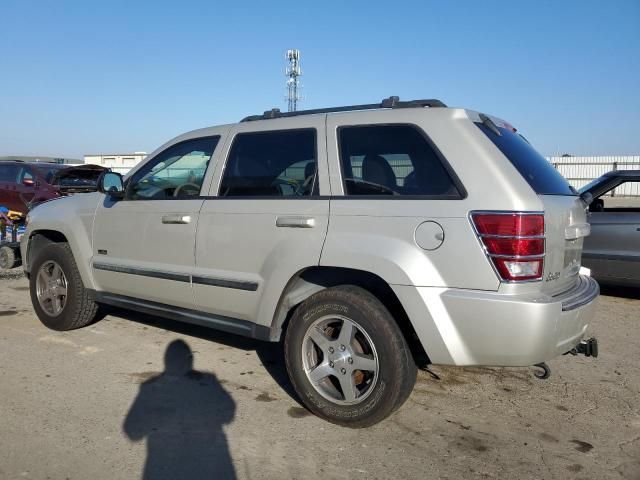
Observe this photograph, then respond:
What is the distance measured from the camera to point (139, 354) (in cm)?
467

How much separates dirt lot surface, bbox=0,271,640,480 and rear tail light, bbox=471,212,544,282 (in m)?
1.08

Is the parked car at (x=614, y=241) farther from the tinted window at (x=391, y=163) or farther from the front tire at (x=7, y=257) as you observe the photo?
the front tire at (x=7, y=257)

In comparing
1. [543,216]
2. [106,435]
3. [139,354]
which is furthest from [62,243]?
[543,216]

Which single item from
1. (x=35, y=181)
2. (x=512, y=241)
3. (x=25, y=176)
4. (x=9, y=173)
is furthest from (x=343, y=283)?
(x=9, y=173)

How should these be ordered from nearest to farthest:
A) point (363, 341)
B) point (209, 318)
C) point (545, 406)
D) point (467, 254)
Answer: point (467, 254)
point (363, 341)
point (545, 406)
point (209, 318)

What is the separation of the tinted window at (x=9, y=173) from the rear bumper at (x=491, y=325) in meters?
12.1

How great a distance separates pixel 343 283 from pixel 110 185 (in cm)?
235

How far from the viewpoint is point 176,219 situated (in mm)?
4090

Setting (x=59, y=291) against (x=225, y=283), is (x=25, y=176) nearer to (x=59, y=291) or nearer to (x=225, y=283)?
(x=59, y=291)

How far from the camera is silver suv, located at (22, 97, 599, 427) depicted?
2.85m

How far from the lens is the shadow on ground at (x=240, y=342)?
418cm

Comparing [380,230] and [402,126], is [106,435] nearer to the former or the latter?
[380,230]

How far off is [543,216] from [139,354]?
349 centimetres

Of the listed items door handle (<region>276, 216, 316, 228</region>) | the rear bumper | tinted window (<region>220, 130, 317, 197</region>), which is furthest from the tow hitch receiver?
tinted window (<region>220, 130, 317, 197</region>)
